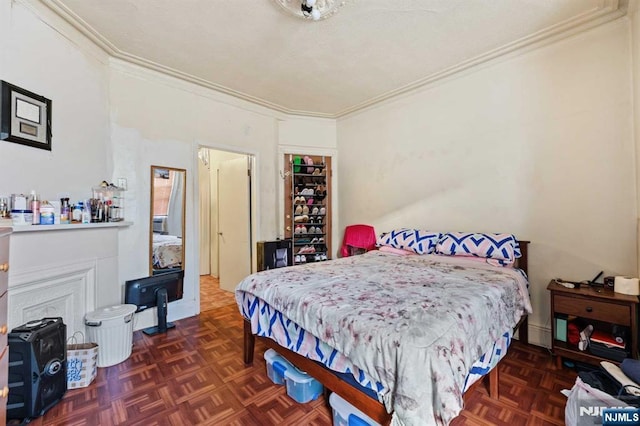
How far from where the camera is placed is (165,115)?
10.6 ft

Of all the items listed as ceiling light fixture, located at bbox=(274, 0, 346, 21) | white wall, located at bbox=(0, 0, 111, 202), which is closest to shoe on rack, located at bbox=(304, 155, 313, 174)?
ceiling light fixture, located at bbox=(274, 0, 346, 21)

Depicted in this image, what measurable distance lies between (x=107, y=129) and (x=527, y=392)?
13.8 ft

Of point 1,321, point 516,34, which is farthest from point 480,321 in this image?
point 516,34

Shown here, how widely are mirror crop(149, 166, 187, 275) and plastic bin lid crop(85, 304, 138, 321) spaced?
0.67 meters

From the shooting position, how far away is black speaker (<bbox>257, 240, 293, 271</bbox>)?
393 cm

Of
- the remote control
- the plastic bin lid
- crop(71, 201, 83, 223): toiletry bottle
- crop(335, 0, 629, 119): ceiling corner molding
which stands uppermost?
crop(335, 0, 629, 119): ceiling corner molding

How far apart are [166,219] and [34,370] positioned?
70.4 inches

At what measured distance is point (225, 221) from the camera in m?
4.67

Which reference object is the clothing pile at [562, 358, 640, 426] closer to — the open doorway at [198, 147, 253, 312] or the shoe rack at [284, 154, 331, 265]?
the shoe rack at [284, 154, 331, 265]

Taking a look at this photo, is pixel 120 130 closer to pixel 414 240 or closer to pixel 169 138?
pixel 169 138

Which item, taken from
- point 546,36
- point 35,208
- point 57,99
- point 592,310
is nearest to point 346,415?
point 592,310

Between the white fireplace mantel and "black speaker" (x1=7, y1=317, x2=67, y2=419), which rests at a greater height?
the white fireplace mantel

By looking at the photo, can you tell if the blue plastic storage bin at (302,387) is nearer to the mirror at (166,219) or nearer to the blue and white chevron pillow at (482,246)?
the blue and white chevron pillow at (482,246)

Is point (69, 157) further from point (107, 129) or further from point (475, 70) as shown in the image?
point (475, 70)
